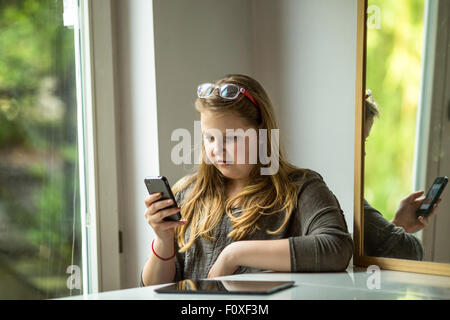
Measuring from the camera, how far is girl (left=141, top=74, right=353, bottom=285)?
121 cm

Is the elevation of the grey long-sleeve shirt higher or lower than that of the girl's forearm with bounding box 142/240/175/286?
higher

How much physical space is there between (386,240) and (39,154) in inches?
36.0

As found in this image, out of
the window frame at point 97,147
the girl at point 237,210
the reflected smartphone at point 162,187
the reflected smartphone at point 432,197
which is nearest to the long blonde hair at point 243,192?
the girl at point 237,210

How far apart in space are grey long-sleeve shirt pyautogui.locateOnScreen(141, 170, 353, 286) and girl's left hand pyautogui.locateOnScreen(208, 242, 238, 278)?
6 cm

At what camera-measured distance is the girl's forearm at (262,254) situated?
3.86 ft

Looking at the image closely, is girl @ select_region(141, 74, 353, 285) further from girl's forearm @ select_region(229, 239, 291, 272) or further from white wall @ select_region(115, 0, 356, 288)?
white wall @ select_region(115, 0, 356, 288)

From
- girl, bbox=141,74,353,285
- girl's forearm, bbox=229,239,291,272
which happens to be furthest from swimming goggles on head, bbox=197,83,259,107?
girl's forearm, bbox=229,239,291,272

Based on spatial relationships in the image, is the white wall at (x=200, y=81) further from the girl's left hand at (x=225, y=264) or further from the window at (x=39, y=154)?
the girl's left hand at (x=225, y=264)

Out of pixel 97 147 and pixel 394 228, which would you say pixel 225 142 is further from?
pixel 97 147

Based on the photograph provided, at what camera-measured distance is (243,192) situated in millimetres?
1343

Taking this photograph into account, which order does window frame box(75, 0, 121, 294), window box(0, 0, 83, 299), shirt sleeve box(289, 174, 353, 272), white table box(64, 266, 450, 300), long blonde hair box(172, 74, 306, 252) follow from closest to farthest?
white table box(64, 266, 450, 300) → shirt sleeve box(289, 174, 353, 272) → long blonde hair box(172, 74, 306, 252) → window box(0, 0, 83, 299) → window frame box(75, 0, 121, 294)

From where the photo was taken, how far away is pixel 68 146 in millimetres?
1647

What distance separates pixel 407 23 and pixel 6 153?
3.32ft

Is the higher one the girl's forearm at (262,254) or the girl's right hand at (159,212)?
the girl's right hand at (159,212)
